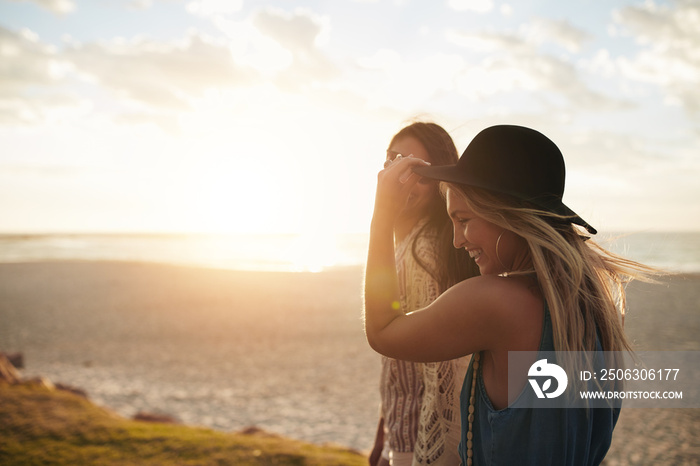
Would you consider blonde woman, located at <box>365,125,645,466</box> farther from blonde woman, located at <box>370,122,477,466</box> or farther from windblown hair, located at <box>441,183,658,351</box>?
blonde woman, located at <box>370,122,477,466</box>

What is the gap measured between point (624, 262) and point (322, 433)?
670cm

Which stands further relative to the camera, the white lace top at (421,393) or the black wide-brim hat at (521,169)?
the white lace top at (421,393)

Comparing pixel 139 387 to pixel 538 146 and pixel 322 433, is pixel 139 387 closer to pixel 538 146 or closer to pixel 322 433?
pixel 322 433

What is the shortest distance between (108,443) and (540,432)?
3.25 meters

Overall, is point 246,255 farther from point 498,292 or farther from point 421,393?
point 498,292

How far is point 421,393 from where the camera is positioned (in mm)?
2178

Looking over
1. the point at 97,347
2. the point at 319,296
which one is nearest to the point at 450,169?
the point at 97,347

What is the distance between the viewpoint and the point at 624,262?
155 cm

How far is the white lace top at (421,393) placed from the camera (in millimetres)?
1953

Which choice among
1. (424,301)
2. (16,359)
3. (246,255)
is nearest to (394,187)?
(424,301)

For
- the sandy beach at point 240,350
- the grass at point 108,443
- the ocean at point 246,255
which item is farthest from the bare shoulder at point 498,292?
the grass at point 108,443

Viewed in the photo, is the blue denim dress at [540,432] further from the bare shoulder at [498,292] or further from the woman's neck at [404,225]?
the woman's neck at [404,225]

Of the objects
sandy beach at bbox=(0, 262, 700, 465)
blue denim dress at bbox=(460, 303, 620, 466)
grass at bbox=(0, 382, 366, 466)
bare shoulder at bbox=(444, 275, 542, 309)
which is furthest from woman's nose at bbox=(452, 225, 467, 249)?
grass at bbox=(0, 382, 366, 466)

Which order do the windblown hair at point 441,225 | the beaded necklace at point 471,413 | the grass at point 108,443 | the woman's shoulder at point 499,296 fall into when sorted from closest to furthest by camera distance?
the woman's shoulder at point 499,296 < the beaded necklace at point 471,413 < the windblown hair at point 441,225 < the grass at point 108,443
